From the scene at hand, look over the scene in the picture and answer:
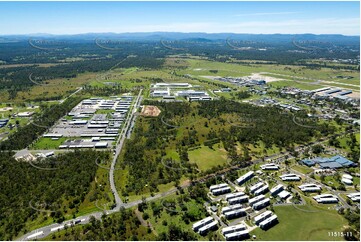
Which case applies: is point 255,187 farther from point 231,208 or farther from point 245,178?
point 231,208

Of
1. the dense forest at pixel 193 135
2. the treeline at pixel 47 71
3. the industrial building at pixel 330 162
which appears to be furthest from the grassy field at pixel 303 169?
the treeline at pixel 47 71

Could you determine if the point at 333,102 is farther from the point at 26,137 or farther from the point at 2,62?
the point at 2,62

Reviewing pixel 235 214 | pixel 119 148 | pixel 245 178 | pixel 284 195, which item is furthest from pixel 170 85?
pixel 235 214

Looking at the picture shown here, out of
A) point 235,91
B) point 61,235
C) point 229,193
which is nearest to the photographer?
point 61,235

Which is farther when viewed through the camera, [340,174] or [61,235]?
[340,174]

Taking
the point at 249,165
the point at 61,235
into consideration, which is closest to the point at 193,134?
the point at 249,165

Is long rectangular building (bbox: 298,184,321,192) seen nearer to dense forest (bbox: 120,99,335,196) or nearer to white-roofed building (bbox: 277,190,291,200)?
white-roofed building (bbox: 277,190,291,200)

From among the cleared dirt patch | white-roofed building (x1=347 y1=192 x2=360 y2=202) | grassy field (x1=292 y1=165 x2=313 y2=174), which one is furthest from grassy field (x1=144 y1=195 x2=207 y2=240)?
the cleared dirt patch

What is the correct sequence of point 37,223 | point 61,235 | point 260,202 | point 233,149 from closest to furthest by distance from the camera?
point 61,235
point 37,223
point 260,202
point 233,149
